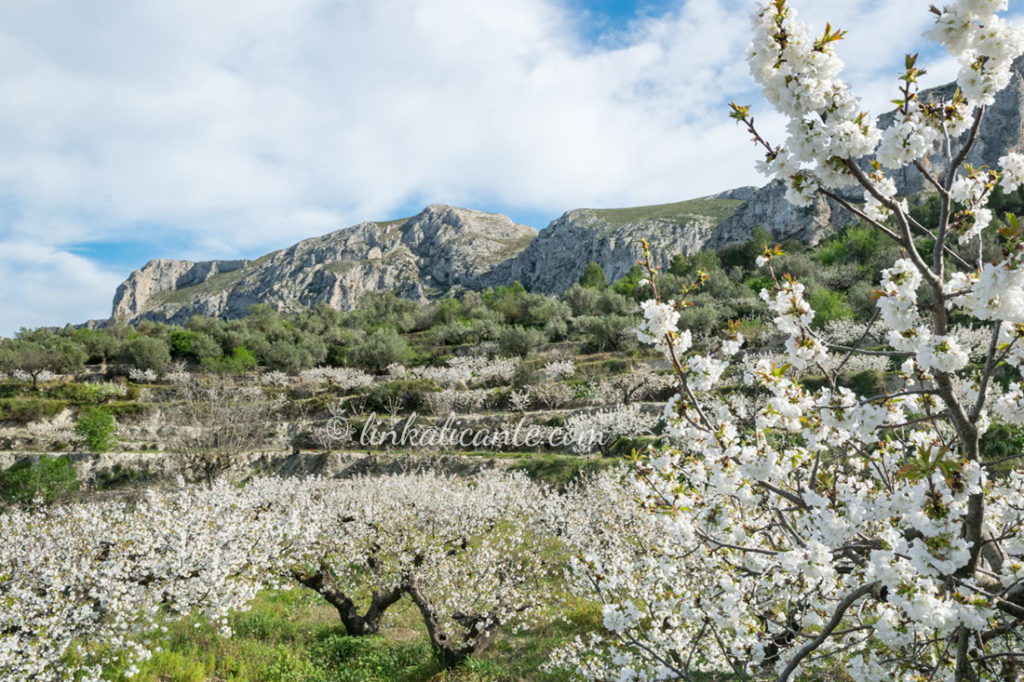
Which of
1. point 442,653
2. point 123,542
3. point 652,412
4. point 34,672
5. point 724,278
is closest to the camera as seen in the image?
point 34,672

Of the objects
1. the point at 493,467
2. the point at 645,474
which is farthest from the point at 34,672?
the point at 493,467

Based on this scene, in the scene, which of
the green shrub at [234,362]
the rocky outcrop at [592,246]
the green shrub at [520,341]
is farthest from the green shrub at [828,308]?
the rocky outcrop at [592,246]

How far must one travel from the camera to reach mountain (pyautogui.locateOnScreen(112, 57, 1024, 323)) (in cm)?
9269

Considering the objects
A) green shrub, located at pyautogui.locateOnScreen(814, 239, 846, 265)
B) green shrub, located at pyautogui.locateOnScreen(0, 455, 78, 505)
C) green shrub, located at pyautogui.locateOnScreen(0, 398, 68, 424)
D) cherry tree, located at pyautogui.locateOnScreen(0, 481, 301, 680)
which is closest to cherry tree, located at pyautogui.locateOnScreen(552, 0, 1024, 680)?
cherry tree, located at pyautogui.locateOnScreen(0, 481, 301, 680)

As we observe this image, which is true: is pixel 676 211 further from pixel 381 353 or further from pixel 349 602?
pixel 349 602

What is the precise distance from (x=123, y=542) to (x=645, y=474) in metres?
8.10

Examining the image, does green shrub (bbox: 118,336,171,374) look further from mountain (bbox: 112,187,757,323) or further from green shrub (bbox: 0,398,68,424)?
mountain (bbox: 112,187,757,323)

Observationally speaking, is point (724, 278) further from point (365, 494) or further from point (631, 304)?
point (365, 494)

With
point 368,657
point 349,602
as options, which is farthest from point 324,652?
point 349,602

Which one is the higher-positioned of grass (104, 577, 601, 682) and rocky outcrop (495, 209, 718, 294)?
rocky outcrop (495, 209, 718, 294)

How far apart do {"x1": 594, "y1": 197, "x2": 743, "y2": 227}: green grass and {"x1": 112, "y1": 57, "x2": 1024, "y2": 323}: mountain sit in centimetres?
30

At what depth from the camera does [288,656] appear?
27.3 feet

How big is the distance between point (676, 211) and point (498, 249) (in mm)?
61030

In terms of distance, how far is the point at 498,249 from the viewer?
565 ft
